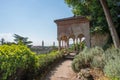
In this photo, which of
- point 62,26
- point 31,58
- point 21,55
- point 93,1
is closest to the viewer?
point 21,55

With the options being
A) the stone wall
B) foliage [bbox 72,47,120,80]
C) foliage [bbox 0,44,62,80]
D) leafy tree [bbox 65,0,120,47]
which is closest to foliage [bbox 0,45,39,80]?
foliage [bbox 0,44,62,80]

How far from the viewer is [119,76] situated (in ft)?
29.3

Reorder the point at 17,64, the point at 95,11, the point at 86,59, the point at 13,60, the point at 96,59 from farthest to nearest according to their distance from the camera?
1. the point at 95,11
2. the point at 86,59
3. the point at 96,59
4. the point at 17,64
5. the point at 13,60

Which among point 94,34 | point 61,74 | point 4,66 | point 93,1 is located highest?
point 93,1

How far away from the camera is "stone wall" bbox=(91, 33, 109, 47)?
78.4 ft

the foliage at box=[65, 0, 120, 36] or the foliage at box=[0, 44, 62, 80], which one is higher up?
the foliage at box=[65, 0, 120, 36]

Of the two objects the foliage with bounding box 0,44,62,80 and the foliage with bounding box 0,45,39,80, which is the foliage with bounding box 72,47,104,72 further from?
the foliage with bounding box 0,45,39,80

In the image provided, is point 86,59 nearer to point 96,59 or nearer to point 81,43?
point 96,59

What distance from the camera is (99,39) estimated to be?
24516 mm

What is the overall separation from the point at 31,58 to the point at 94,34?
14.3 metres

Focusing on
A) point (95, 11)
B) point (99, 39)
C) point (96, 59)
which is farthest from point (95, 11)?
point (96, 59)

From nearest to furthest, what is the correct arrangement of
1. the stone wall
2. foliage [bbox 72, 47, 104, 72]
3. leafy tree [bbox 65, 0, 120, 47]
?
foliage [bbox 72, 47, 104, 72] < leafy tree [bbox 65, 0, 120, 47] < the stone wall

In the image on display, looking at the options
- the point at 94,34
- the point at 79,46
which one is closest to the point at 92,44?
the point at 94,34

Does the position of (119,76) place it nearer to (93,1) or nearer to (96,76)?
(96,76)
